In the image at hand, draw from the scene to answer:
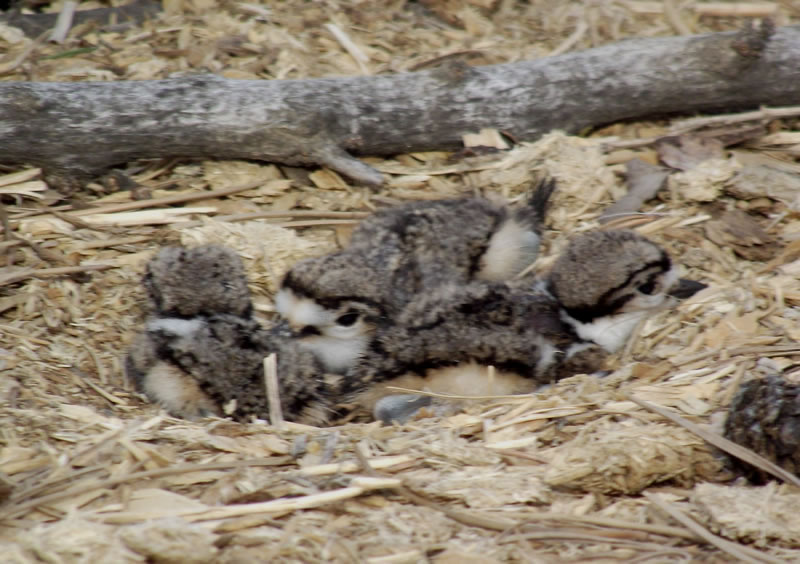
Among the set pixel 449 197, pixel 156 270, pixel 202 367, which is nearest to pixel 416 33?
pixel 449 197

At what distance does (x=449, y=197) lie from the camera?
543 cm

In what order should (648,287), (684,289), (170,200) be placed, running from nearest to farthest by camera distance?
1. (648,287)
2. (684,289)
3. (170,200)

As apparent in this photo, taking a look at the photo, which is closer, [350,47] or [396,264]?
[396,264]

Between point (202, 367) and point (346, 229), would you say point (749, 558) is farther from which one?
point (346, 229)

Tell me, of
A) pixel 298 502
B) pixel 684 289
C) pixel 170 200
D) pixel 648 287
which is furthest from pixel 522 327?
pixel 170 200

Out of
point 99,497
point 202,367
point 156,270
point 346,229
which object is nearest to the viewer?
point 99,497

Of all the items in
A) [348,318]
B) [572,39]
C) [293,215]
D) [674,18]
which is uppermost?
[674,18]

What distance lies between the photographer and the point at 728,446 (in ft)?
11.3

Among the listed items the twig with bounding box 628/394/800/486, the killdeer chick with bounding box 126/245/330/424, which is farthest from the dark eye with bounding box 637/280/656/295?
the killdeer chick with bounding box 126/245/330/424

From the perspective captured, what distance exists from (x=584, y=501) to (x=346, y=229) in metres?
2.44

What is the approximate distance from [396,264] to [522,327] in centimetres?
82

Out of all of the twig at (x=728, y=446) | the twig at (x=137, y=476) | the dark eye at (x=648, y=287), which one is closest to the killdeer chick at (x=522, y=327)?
the dark eye at (x=648, y=287)

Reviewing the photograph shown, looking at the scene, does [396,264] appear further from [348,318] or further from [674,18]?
[674,18]

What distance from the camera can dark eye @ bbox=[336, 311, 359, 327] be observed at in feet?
15.1
